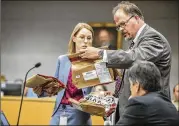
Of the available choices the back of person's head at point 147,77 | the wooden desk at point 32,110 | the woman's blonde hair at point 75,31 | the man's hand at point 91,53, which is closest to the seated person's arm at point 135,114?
the back of person's head at point 147,77

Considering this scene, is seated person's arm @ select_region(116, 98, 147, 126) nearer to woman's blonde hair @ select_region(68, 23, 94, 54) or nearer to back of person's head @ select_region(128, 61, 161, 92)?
back of person's head @ select_region(128, 61, 161, 92)

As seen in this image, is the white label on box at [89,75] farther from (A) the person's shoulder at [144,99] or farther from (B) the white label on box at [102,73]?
(A) the person's shoulder at [144,99]

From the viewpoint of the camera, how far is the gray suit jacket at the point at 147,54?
73.4 inches

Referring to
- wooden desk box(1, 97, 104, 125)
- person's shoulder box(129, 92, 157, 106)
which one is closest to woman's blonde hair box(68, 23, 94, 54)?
person's shoulder box(129, 92, 157, 106)

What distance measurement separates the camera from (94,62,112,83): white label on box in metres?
2.14

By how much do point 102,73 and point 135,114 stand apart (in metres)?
0.69

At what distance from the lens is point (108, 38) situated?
7027mm

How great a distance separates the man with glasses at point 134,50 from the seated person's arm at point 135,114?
393 millimetres

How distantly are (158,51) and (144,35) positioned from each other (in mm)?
132

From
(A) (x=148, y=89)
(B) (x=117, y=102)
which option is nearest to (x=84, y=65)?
(B) (x=117, y=102)

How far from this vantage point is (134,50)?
189cm

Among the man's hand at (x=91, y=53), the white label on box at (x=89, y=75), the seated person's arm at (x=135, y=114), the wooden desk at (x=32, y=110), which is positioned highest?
the man's hand at (x=91, y=53)

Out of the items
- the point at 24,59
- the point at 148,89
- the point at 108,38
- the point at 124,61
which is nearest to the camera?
the point at 148,89

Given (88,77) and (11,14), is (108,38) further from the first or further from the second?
(88,77)
